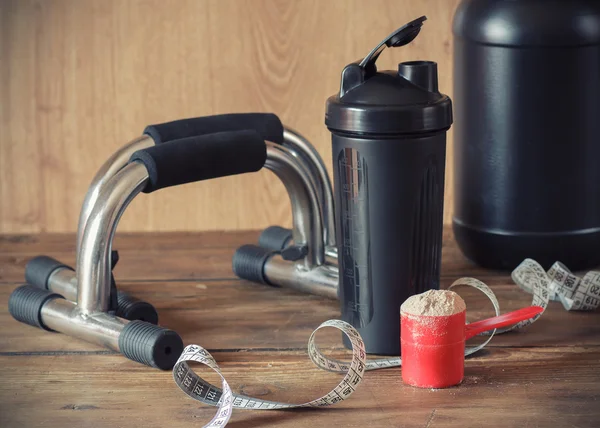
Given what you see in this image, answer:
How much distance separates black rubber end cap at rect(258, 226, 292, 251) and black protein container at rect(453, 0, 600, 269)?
275mm

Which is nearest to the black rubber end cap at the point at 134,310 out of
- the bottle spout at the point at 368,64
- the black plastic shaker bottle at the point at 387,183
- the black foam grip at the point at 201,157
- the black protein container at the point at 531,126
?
the black foam grip at the point at 201,157

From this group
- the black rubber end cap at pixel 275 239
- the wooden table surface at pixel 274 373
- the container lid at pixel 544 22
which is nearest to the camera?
the wooden table surface at pixel 274 373

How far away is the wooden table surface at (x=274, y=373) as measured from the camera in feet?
2.88

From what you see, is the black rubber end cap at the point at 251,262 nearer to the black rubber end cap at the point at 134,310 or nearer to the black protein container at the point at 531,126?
the black rubber end cap at the point at 134,310

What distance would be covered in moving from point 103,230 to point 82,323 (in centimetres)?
11

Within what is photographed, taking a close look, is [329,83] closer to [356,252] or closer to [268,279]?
[268,279]

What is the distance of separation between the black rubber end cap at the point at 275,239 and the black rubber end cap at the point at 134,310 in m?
0.28

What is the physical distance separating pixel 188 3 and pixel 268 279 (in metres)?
0.54

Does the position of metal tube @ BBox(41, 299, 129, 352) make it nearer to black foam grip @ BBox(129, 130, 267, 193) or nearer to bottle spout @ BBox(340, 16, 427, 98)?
black foam grip @ BBox(129, 130, 267, 193)

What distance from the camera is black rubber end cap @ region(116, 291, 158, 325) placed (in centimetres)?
109

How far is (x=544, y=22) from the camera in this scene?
1.20 m

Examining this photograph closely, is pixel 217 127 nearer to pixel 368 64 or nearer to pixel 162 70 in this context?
pixel 368 64

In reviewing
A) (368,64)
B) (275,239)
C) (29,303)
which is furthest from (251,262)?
(368,64)

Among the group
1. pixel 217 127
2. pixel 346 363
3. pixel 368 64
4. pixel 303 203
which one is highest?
→ pixel 368 64
